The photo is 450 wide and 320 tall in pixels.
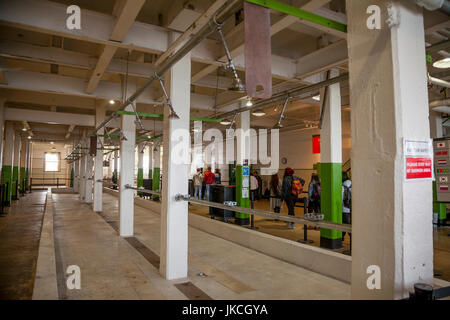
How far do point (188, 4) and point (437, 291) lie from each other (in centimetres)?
433

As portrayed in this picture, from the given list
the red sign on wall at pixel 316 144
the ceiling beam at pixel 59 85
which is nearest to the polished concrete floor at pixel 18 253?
the ceiling beam at pixel 59 85

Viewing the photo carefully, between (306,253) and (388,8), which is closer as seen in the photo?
(388,8)

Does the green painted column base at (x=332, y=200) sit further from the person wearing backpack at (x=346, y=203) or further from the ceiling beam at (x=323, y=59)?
the ceiling beam at (x=323, y=59)

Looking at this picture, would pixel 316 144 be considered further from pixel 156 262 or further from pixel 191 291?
pixel 191 291

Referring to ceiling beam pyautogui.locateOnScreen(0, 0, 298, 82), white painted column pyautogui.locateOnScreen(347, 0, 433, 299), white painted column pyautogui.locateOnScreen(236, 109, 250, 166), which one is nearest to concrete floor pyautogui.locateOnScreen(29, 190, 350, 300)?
white painted column pyautogui.locateOnScreen(347, 0, 433, 299)

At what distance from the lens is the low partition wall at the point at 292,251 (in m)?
4.33

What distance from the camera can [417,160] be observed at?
1848 millimetres

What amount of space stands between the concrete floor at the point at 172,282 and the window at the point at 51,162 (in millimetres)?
25938

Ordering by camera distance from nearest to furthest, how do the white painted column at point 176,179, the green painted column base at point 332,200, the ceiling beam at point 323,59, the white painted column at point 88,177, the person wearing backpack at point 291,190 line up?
the white painted column at point 176,179, the ceiling beam at point 323,59, the green painted column base at point 332,200, the person wearing backpack at point 291,190, the white painted column at point 88,177

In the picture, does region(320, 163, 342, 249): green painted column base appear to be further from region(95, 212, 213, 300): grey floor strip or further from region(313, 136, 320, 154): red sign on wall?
region(313, 136, 320, 154): red sign on wall

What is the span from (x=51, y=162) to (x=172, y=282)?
29959mm

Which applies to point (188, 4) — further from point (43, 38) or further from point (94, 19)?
point (43, 38)

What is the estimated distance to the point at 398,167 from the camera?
178cm
